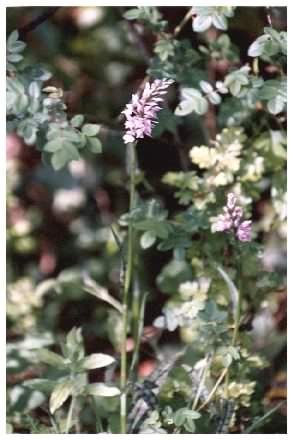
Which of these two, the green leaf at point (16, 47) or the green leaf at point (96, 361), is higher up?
the green leaf at point (16, 47)

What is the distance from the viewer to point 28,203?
2848 mm

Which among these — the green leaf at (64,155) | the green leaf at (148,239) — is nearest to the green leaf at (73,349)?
the green leaf at (148,239)

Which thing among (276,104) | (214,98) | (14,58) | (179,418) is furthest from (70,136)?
(179,418)

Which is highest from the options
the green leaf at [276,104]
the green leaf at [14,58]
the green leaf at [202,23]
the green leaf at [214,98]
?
the green leaf at [202,23]

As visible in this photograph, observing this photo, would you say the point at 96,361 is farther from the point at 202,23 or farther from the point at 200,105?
the point at 202,23

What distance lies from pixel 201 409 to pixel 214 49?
80 centimetres

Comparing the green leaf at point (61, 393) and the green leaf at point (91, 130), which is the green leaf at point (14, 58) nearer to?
the green leaf at point (91, 130)

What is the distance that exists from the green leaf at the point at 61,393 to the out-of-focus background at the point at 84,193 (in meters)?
0.60

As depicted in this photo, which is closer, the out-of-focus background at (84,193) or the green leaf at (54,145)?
the green leaf at (54,145)

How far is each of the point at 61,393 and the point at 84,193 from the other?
52.3 inches

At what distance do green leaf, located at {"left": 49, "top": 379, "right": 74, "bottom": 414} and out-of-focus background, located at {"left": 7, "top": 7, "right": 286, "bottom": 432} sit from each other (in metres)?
0.60

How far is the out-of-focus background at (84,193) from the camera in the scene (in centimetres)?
229

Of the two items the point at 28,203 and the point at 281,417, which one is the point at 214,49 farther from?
the point at 28,203
